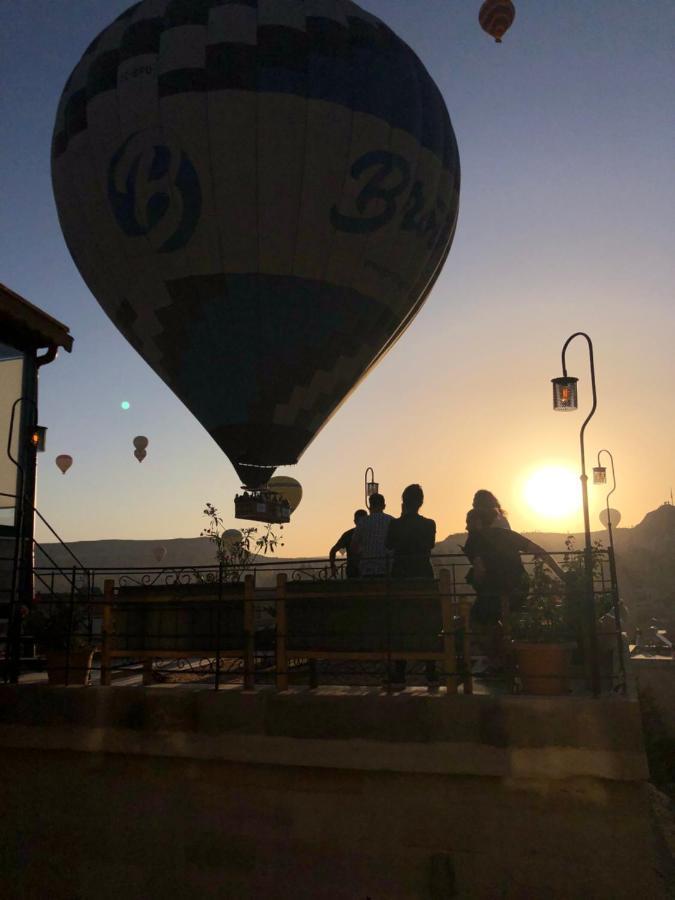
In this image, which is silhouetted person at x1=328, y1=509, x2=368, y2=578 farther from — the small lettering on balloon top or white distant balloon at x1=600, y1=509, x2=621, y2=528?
white distant balloon at x1=600, y1=509, x2=621, y2=528

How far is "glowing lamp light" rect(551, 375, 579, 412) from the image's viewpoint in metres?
7.96

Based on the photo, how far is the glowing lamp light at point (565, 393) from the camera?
7961mm

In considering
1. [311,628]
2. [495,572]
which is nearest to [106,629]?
[311,628]

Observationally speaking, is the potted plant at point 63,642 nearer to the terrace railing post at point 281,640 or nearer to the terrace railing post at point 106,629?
the terrace railing post at point 106,629

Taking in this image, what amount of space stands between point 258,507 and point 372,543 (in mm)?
11004

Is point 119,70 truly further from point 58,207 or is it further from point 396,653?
point 396,653

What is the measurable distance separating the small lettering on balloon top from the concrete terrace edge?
1226cm

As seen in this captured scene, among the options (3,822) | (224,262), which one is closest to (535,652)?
(3,822)

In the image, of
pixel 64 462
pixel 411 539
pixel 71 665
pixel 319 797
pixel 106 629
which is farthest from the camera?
pixel 64 462

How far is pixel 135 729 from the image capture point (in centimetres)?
661

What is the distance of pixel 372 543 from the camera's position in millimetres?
8391

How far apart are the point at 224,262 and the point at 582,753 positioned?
1330cm

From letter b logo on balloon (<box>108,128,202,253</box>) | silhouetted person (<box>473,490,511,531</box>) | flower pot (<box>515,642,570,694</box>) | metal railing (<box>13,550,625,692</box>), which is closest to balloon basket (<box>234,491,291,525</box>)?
letter b logo on balloon (<box>108,128,202,253</box>)

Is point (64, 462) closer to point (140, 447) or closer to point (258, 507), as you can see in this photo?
point (140, 447)
